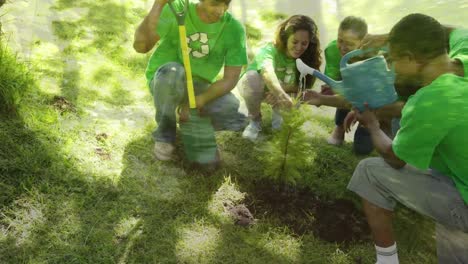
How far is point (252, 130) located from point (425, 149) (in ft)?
6.44

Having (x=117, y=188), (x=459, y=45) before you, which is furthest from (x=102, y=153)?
(x=459, y=45)

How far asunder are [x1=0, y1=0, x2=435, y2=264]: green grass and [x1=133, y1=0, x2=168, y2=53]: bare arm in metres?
0.85

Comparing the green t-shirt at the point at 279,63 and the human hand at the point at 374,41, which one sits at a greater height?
the human hand at the point at 374,41

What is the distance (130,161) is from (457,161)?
2239 millimetres

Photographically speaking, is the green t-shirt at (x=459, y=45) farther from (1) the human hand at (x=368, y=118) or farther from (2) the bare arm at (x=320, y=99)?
(2) the bare arm at (x=320, y=99)

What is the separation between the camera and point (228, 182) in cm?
323

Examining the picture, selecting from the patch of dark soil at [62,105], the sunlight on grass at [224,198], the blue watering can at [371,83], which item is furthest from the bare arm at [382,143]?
the patch of dark soil at [62,105]

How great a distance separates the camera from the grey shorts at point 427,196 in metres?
2.26

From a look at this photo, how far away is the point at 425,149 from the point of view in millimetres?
2090

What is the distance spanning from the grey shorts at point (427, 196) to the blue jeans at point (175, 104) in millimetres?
1322

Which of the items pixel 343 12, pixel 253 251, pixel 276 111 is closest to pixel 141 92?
pixel 276 111

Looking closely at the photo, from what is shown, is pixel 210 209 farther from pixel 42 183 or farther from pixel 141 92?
pixel 141 92

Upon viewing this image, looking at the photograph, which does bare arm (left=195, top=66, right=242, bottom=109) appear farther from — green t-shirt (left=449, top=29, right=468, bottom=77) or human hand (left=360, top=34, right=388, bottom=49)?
green t-shirt (left=449, top=29, right=468, bottom=77)

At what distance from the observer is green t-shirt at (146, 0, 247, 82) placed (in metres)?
3.14
